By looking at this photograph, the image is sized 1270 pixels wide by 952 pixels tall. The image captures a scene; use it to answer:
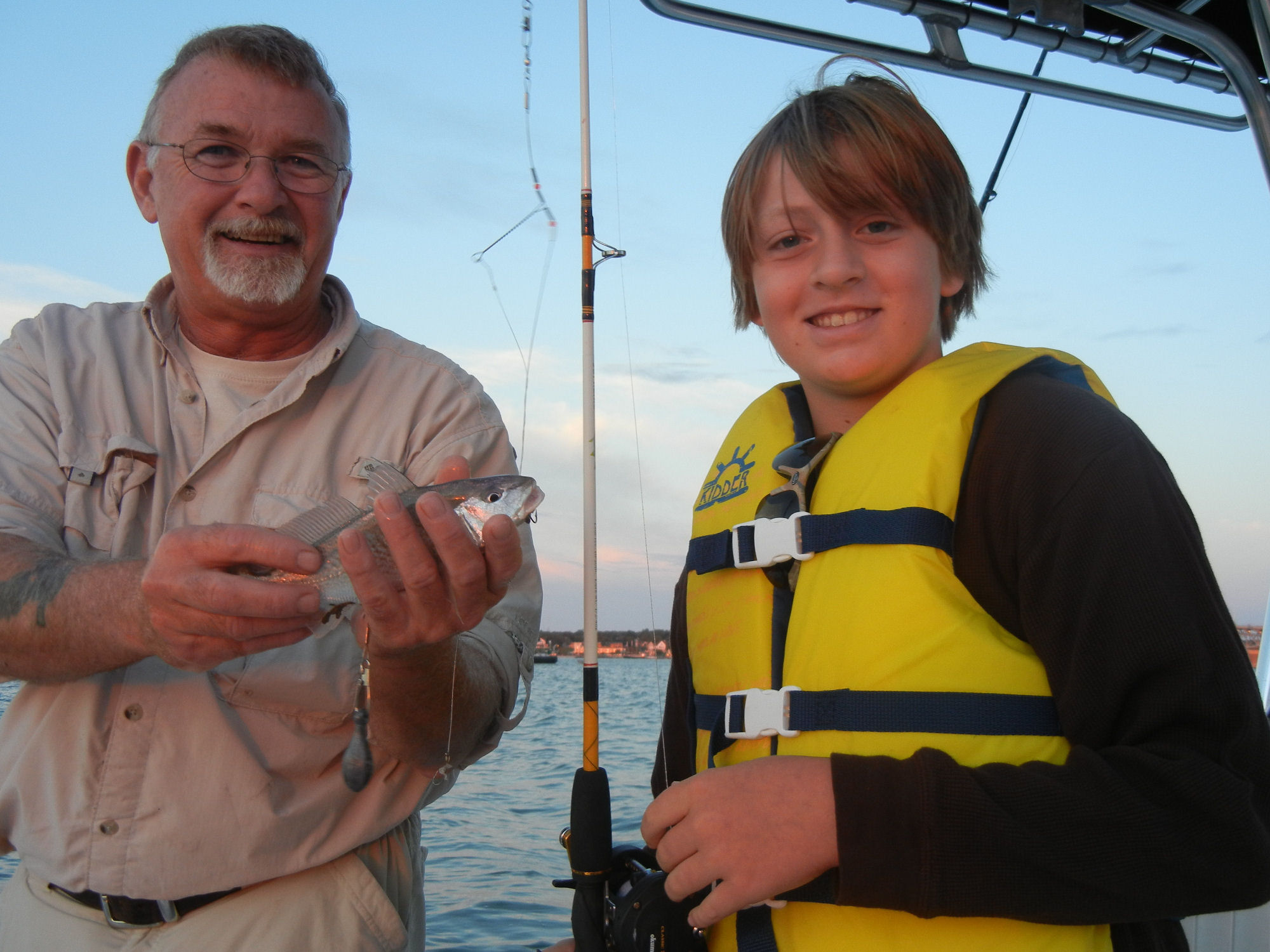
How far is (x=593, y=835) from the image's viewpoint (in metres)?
2.54

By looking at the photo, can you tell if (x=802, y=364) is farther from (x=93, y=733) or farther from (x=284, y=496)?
(x=93, y=733)

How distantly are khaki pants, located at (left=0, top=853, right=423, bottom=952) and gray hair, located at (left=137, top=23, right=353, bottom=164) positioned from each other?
7.36 feet

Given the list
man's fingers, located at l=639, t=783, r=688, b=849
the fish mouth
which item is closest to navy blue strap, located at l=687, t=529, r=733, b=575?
the fish mouth

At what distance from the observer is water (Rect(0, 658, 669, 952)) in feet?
26.5

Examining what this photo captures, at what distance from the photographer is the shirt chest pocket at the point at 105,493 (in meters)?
2.73

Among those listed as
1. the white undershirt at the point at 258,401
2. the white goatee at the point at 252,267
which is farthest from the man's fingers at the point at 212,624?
the white goatee at the point at 252,267

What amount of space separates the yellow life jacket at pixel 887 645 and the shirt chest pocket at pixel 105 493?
1.66 metres

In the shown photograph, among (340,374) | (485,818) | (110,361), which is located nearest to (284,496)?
(340,374)

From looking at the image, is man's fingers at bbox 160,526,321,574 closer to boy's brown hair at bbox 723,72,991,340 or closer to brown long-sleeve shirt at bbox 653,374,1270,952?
brown long-sleeve shirt at bbox 653,374,1270,952

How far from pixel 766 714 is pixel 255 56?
2475 millimetres

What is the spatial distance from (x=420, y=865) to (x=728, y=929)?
132 centimetres

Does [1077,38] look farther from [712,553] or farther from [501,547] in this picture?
[501,547]

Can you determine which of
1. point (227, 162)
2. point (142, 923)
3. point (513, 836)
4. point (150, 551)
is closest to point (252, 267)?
point (227, 162)

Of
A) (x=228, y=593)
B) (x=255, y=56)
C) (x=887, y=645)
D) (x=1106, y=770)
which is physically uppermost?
(x=255, y=56)
